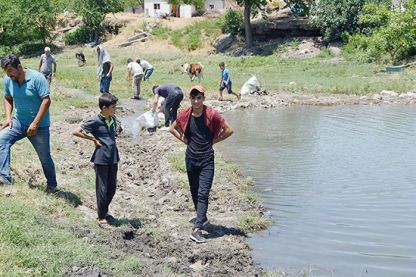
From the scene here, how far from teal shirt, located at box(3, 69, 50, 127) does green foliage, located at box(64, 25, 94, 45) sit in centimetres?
5023

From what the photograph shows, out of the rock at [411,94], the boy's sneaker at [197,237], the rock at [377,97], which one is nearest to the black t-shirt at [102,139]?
the boy's sneaker at [197,237]

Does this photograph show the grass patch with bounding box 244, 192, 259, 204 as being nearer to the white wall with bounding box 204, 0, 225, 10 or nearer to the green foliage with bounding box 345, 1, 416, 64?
the green foliage with bounding box 345, 1, 416, 64

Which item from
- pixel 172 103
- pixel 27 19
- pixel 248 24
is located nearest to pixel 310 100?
pixel 172 103

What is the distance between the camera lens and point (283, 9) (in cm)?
5434

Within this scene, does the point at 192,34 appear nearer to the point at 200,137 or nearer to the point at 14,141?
the point at 14,141

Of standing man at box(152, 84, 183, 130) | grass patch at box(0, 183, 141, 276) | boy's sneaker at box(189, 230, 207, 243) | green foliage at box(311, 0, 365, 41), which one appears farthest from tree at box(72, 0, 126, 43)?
boy's sneaker at box(189, 230, 207, 243)

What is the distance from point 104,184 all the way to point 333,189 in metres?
4.55

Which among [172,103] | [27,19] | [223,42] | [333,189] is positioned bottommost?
[223,42]

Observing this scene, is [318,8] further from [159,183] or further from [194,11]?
[159,183]

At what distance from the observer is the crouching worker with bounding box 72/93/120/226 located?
7223mm

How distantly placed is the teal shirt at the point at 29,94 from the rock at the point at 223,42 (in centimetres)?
4225

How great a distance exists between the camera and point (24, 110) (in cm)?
755

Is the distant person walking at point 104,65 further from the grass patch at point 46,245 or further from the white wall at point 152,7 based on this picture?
the white wall at point 152,7

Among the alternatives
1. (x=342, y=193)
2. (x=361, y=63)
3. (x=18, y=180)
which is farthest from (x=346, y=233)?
(x=361, y=63)
